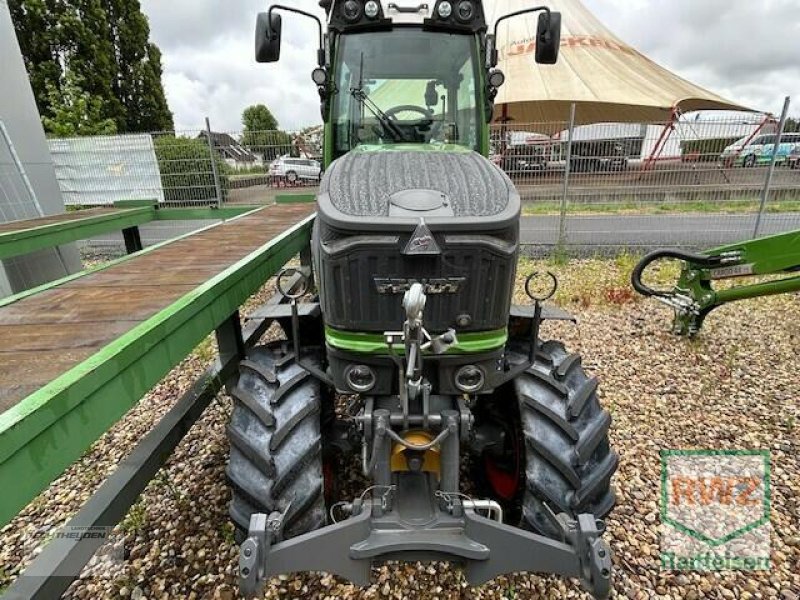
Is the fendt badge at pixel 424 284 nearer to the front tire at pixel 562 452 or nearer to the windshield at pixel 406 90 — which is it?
the front tire at pixel 562 452

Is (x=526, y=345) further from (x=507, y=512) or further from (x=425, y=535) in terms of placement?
(x=425, y=535)

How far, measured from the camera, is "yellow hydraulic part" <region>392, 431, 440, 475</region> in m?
1.78

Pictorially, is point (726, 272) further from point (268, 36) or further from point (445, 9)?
point (268, 36)

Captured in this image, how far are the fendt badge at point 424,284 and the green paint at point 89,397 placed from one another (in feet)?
2.61

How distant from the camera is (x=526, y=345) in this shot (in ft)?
7.48

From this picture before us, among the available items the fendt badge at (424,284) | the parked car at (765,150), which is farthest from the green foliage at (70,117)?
the parked car at (765,150)

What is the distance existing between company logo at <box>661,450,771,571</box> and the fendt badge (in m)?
1.73

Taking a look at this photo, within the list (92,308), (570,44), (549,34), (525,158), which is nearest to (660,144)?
(525,158)

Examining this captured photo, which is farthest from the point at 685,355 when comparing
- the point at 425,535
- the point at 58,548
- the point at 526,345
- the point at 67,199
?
the point at 67,199

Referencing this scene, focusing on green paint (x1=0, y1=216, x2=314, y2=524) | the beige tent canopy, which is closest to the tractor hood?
green paint (x1=0, y1=216, x2=314, y2=524)

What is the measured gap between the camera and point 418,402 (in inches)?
71.9

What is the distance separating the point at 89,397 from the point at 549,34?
9.99ft

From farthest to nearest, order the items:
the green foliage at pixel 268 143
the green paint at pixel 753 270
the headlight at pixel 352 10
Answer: the green foliage at pixel 268 143 < the green paint at pixel 753 270 < the headlight at pixel 352 10

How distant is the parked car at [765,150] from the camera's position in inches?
274
